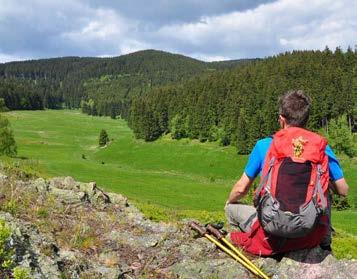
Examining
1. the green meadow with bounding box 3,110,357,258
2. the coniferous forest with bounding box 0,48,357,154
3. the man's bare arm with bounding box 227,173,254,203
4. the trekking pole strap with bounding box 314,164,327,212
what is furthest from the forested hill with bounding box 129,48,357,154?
the trekking pole strap with bounding box 314,164,327,212

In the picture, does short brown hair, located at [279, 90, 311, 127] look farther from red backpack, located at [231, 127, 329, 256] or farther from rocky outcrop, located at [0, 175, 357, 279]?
rocky outcrop, located at [0, 175, 357, 279]

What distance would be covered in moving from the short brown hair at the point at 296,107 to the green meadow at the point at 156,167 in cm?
458

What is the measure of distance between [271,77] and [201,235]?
13122 centimetres

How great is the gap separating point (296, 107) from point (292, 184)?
1291mm

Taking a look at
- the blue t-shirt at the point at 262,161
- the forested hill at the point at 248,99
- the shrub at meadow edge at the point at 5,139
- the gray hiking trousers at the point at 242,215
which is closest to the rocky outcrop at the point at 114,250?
the gray hiking trousers at the point at 242,215

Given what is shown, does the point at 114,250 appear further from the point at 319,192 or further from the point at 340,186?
the point at 340,186

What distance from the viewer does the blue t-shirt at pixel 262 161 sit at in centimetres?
738

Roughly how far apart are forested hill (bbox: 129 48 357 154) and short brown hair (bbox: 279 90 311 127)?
9901 cm

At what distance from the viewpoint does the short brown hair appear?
7285 millimetres

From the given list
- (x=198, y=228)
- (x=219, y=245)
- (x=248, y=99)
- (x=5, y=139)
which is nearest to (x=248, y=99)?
(x=248, y=99)

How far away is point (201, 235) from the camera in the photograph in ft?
27.6

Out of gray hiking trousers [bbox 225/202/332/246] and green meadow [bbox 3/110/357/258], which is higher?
gray hiking trousers [bbox 225/202/332/246]

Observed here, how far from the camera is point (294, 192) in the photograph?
22.2 ft

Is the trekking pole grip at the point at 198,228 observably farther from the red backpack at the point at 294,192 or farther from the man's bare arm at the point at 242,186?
the red backpack at the point at 294,192
